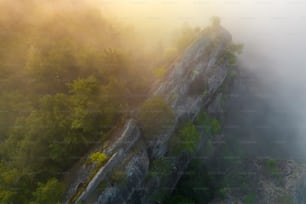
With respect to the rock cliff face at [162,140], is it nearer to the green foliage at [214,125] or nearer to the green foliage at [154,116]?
the green foliage at [154,116]

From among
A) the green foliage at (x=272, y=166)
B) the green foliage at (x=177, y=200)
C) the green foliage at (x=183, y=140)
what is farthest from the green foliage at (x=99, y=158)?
the green foliage at (x=272, y=166)

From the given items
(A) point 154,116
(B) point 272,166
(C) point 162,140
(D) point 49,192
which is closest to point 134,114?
(A) point 154,116

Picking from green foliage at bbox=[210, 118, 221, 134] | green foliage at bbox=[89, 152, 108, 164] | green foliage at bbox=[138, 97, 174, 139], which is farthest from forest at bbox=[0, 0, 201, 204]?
green foliage at bbox=[210, 118, 221, 134]

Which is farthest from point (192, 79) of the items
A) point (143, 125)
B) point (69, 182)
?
point (69, 182)

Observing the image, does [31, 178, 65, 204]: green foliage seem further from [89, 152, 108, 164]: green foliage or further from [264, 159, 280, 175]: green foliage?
[264, 159, 280, 175]: green foliage

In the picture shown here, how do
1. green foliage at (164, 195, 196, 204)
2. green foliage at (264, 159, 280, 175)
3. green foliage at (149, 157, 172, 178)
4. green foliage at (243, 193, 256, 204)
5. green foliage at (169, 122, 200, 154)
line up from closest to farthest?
green foliage at (149, 157, 172, 178), green foliage at (169, 122, 200, 154), green foliage at (164, 195, 196, 204), green foliage at (243, 193, 256, 204), green foliage at (264, 159, 280, 175)

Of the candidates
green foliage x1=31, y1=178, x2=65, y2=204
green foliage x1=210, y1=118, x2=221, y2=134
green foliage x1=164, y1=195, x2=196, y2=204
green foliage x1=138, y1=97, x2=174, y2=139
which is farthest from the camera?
green foliage x1=210, y1=118, x2=221, y2=134

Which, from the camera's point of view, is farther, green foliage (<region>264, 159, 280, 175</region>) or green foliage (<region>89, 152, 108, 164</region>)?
green foliage (<region>264, 159, 280, 175</region>)
